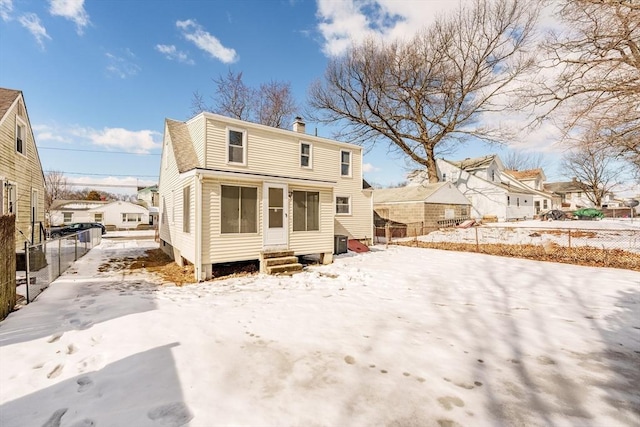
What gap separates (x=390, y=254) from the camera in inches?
487

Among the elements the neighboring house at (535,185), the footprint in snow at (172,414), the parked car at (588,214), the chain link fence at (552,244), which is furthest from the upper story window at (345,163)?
the parked car at (588,214)

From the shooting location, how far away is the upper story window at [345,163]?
49.5ft

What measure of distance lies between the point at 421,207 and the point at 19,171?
2221cm

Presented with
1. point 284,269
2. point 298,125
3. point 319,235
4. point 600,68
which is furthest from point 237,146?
point 600,68

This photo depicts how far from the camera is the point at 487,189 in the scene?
29078mm

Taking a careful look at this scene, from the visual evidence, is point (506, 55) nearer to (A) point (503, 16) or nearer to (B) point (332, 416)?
(A) point (503, 16)

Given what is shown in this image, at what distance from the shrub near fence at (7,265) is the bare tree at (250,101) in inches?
863

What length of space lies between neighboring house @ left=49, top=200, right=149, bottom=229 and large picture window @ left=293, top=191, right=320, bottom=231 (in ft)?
125

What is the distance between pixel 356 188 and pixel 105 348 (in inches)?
523

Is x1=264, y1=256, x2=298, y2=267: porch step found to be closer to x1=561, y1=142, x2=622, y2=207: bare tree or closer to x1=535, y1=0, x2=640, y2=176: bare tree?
x1=535, y1=0, x2=640, y2=176: bare tree

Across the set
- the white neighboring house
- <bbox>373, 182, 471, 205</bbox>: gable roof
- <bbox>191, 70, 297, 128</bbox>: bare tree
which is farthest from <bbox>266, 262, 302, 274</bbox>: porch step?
the white neighboring house

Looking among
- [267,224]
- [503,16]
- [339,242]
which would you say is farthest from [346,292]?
[503,16]

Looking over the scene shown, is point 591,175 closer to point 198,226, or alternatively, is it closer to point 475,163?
point 475,163

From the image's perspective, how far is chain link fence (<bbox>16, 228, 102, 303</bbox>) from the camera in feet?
18.7
